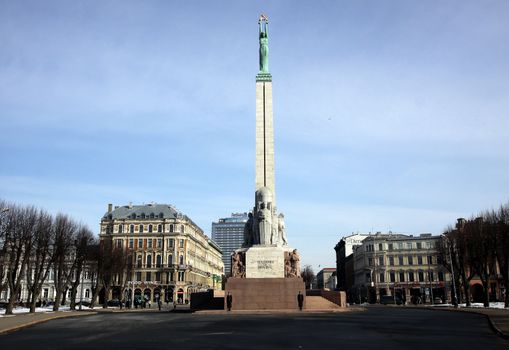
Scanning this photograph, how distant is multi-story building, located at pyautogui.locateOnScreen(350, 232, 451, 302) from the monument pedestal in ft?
199

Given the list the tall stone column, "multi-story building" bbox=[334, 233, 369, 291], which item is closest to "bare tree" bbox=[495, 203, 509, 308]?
the tall stone column

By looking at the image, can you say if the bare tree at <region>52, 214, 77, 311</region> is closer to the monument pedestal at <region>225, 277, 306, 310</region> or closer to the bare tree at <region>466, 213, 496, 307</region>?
the monument pedestal at <region>225, 277, 306, 310</region>

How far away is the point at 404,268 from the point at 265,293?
6760cm

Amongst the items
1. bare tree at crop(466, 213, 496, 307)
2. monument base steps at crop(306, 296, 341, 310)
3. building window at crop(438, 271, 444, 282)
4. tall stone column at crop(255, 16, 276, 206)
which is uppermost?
tall stone column at crop(255, 16, 276, 206)

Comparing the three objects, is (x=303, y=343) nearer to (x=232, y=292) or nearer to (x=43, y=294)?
(x=232, y=292)

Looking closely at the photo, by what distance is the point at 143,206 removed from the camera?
10700 cm

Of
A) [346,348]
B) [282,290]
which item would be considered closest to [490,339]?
[346,348]

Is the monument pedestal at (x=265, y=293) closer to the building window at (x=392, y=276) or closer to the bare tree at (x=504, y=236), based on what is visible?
the bare tree at (x=504, y=236)

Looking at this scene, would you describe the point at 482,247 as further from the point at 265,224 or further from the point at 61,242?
the point at 61,242

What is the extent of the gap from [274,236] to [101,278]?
33.9 metres

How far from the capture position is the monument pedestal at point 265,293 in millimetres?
37750

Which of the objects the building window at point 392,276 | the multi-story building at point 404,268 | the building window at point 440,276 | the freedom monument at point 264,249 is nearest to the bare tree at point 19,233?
the freedom monument at point 264,249

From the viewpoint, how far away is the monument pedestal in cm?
3775

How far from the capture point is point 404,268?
322 ft
